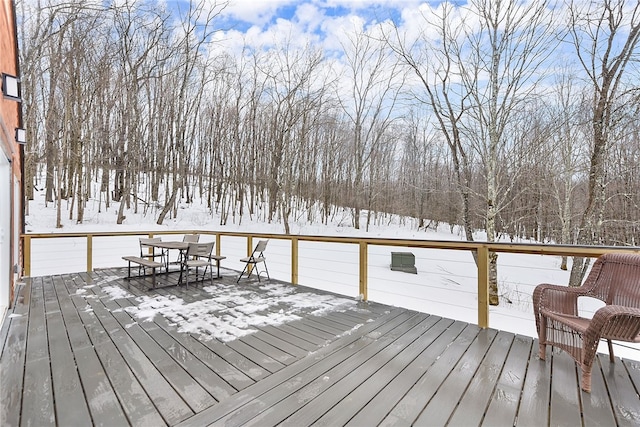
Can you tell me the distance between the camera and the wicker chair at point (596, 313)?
5.85 feet

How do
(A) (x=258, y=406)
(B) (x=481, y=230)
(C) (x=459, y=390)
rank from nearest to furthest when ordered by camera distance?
(A) (x=258, y=406)
(C) (x=459, y=390)
(B) (x=481, y=230)

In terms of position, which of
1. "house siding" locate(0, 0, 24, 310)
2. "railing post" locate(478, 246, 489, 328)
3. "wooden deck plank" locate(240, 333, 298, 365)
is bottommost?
"wooden deck plank" locate(240, 333, 298, 365)

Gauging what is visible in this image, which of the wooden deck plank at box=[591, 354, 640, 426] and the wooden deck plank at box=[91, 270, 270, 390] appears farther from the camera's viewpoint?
the wooden deck plank at box=[91, 270, 270, 390]

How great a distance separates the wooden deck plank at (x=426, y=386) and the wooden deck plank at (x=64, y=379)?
62.8 inches

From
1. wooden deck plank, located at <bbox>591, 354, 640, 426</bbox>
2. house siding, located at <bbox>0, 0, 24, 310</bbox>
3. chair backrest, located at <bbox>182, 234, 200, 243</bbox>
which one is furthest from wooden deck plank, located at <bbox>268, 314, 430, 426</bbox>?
chair backrest, located at <bbox>182, 234, 200, 243</bbox>

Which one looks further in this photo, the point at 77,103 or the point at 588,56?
the point at 77,103

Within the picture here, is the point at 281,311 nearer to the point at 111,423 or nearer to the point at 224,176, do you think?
the point at 111,423

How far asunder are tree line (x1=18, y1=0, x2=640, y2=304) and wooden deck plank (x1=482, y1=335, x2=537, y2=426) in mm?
3905

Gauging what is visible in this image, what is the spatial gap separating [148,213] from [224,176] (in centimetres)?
344

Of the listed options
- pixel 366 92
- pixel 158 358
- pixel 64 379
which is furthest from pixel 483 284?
pixel 366 92

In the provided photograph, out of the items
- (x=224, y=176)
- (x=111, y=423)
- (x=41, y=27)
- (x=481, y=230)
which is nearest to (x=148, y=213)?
(x=224, y=176)

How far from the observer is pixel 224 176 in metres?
13.2

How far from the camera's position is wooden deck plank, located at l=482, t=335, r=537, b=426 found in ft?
5.05

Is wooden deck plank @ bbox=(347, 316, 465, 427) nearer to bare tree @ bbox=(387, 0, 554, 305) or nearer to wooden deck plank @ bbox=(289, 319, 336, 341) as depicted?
wooden deck plank @ bbox=(289, 319, 336, 341)
